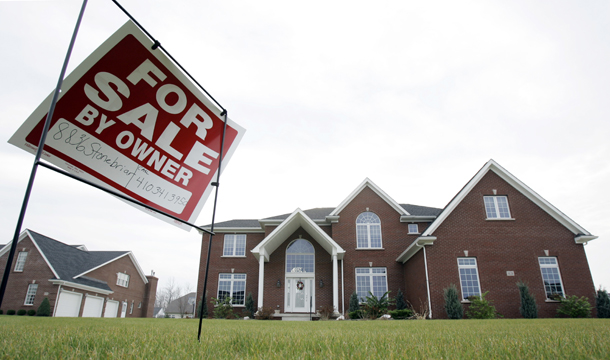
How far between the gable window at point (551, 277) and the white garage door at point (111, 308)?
37599 mm

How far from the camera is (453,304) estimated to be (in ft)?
51.9

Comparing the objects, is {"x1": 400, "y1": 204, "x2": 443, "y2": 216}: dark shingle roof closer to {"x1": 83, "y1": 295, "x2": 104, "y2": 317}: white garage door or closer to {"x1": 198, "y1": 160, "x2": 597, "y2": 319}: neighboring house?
{"x1": 198, "y1": 160, "x2": 597, "y2": 319}: neighboring house

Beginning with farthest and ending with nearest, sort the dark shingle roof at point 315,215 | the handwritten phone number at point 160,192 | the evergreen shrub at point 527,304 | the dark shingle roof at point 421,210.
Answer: the dark shingle roof at point 315,215
the dark shingle roof at point 421,210
the evergreen shrub at point 527,304
the handwritten phone number at point 160,192

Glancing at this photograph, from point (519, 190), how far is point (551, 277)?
500 centimetres

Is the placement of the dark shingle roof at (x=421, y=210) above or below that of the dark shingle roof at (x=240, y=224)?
above

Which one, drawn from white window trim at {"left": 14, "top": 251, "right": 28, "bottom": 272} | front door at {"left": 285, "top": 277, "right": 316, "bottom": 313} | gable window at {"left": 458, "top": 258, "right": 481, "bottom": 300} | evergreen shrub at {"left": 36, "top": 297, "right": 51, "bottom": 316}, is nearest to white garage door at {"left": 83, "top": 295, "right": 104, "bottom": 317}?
evergreen shrub at {"left": 36, "top": 297, "right": 51, "bottom": 316}

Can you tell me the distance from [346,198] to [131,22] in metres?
20.8

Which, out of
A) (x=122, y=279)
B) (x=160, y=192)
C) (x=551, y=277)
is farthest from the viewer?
(x=122, y=279)

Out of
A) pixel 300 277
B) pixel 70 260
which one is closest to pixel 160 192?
pixel 300 277

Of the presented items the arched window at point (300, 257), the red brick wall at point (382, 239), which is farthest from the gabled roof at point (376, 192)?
the arched window at point (300, 257)

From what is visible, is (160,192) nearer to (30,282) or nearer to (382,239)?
(382,239)

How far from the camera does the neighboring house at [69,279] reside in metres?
28.4

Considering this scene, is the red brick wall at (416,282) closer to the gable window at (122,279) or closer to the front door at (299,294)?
the front door at (299,294)

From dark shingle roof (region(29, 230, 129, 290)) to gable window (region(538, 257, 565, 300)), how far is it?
119 ft
